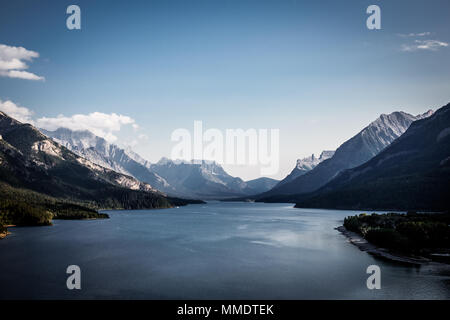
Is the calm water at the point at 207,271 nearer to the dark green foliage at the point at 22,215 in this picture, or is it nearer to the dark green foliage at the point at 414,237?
the dark green foliage at the point at 414,237

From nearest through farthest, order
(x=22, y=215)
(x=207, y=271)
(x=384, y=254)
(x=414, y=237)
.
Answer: (x=207, y=271) < (x=384, y=254) < (x=414, y=237) < (x=22, y=215)

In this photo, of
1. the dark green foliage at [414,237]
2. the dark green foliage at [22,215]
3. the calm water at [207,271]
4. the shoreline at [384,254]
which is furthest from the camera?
the dark green foliage at [22,215]

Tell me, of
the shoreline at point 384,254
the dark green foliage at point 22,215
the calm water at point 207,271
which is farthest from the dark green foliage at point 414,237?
the dark green foliage at point 22,215

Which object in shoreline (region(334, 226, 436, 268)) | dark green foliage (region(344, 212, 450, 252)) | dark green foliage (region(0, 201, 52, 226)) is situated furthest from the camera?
dark green foliage (region(0, 201, 52, 226))

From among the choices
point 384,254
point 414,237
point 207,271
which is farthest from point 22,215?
point 414,237

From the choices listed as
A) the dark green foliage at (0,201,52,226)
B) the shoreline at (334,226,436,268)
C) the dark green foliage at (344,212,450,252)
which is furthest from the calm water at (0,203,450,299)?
the dark green foliage at (0,201,52,226)

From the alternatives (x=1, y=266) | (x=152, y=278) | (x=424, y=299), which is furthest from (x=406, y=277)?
(x=1, y=266)

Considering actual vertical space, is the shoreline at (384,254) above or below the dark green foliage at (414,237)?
below

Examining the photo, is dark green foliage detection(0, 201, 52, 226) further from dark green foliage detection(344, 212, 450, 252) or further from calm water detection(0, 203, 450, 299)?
dark green foliage detection(344, 212, 450, 252)

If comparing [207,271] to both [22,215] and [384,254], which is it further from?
[22,215]

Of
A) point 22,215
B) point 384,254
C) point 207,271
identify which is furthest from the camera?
point 22,215

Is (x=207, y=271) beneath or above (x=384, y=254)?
above
